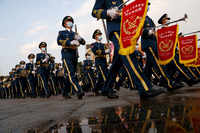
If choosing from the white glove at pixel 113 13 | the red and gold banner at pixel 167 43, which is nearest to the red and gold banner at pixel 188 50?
the red and gold banner at pixel 167 43

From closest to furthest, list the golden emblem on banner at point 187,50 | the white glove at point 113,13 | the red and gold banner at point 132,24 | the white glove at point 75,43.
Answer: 1. the red and gold banner at point 132,24
2. the white glove at point 113,13
3. the white glove at point 75,43
4. the golden emblem on banner at point 187,50

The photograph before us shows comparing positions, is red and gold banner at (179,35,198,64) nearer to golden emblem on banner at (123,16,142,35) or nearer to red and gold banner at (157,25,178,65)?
red and gold banner at (157,25,178,65)

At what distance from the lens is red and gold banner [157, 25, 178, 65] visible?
4.28 meters

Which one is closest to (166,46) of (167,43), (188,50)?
(167,43)

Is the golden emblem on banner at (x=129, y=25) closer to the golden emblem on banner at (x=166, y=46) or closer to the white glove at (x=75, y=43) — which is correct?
the golden emblem on banner at (x=166, y=46)

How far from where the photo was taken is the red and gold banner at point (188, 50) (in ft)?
19.7

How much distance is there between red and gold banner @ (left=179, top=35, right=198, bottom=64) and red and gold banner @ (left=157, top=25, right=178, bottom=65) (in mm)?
1691

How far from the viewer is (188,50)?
6.16m

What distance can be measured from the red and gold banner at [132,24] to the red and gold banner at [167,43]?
1.76 metres

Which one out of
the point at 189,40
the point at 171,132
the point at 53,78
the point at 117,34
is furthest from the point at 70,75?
the point at 53,78

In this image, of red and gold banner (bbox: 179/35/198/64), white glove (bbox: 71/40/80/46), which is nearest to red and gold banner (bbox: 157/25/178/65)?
red and gold banner (bbox: 179/35/198/64)

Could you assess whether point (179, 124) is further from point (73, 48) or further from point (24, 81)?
point (24, 81)

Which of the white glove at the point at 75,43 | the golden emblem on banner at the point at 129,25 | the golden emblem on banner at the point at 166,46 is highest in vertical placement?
the white glove at the point at 75,43

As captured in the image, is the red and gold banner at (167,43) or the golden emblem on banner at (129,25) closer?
the golden emblem on banner at (129,25)
